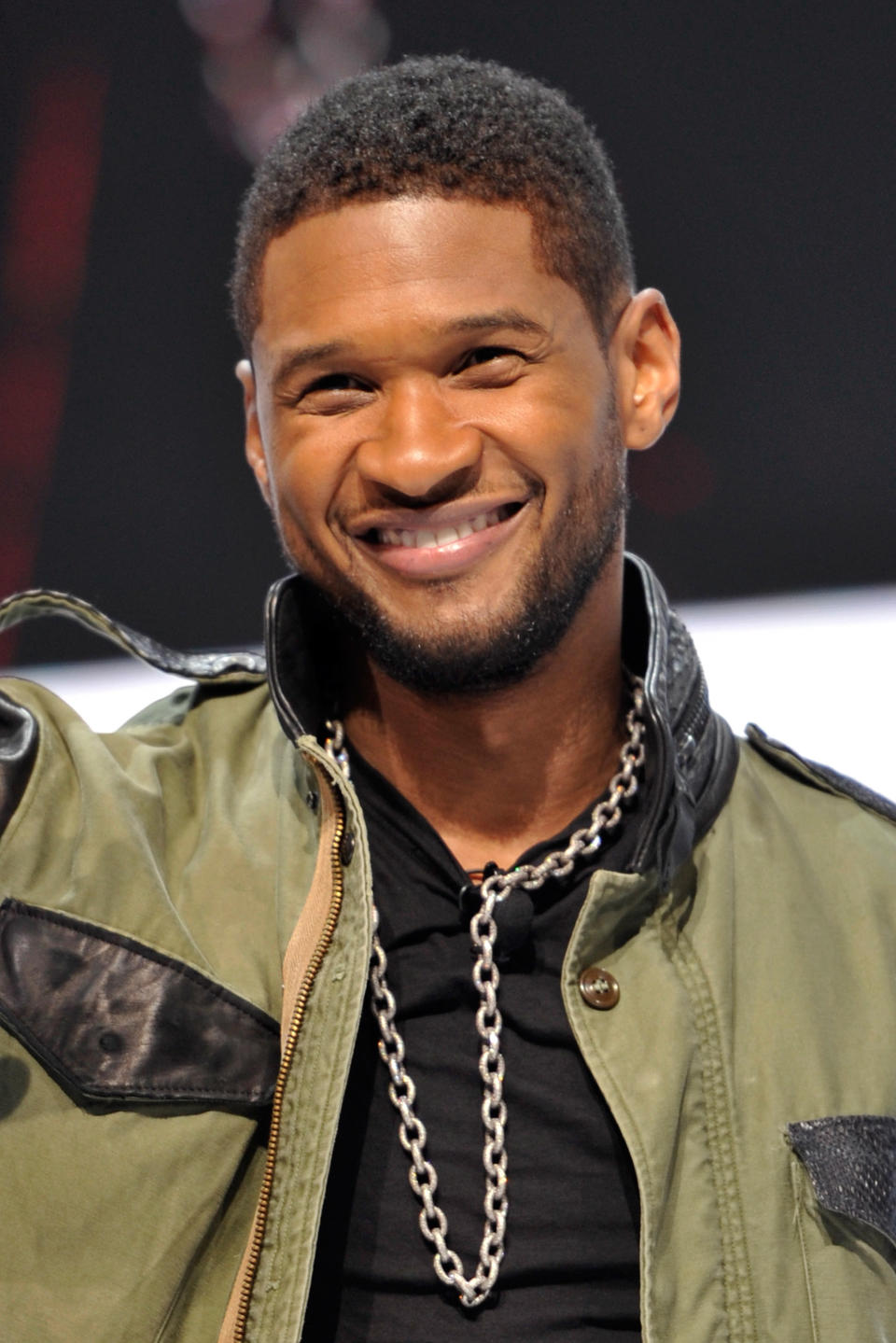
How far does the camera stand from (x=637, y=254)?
1707 mm

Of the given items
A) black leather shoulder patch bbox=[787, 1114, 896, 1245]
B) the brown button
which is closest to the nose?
the brown button

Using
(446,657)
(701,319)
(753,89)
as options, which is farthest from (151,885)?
(753,89)

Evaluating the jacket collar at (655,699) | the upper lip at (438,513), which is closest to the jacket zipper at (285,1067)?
the jacket collar at (655,699)

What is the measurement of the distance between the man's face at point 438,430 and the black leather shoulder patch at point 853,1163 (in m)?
0.43

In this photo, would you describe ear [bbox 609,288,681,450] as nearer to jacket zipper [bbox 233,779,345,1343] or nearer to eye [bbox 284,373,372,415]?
eye [bbox 284,373,372,415]

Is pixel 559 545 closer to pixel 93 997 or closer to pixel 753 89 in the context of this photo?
pixel 93 997

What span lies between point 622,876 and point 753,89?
40.1 inches

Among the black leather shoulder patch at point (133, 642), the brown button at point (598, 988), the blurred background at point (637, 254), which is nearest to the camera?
the brown button at point (598, 988)

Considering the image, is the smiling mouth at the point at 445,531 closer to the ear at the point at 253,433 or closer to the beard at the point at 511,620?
the beard at the point at 511,620

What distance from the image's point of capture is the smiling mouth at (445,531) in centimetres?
115

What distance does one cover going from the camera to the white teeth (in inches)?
45.3

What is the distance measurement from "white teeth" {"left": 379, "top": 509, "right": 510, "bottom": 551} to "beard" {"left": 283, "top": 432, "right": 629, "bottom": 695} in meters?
0.03

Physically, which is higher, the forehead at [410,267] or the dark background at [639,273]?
the dark background at [639,273]

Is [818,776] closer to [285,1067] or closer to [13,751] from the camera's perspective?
[285,1067]
